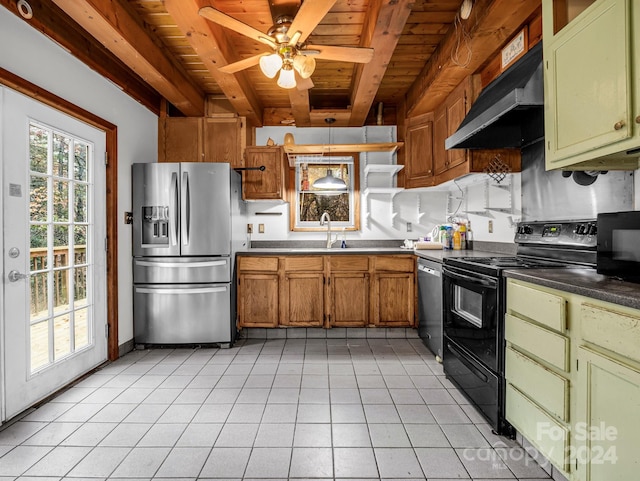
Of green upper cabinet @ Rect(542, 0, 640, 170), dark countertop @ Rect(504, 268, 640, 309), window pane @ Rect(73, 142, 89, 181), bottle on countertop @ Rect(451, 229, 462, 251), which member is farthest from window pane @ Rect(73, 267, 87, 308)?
bottle on countertop @ Rect(451, 229, 462, 251)

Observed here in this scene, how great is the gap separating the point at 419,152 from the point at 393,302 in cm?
158

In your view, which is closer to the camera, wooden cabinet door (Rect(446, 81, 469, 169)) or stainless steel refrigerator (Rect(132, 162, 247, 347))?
wooden cabinet door (Rect(446, 81, 469, 169))

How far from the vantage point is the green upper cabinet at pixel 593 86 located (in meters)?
1.33

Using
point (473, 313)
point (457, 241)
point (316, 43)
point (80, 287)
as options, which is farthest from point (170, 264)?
point (457, 241)

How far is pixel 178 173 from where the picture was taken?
3262mm

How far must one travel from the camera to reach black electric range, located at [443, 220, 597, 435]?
1865 mm

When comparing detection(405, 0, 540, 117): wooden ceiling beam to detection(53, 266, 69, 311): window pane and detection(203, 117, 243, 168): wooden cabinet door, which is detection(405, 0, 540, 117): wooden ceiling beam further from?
detection(53, 266, 69, 311): window pane

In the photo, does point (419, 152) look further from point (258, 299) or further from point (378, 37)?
point (258, 299)

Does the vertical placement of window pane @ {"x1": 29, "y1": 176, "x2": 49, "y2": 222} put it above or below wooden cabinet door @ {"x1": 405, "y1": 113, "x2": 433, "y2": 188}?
below

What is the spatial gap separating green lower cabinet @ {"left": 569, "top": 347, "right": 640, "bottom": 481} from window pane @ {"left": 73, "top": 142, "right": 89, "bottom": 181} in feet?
10.6

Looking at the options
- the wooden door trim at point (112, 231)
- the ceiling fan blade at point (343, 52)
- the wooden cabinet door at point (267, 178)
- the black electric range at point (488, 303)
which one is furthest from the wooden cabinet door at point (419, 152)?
the wooden door trim at point (112, 231)

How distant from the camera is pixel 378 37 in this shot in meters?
2.35

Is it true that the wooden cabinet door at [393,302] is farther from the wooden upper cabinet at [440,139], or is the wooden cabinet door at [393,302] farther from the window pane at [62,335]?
the window pane at [62,335]

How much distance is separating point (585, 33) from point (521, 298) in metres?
1.19
